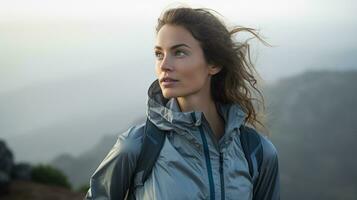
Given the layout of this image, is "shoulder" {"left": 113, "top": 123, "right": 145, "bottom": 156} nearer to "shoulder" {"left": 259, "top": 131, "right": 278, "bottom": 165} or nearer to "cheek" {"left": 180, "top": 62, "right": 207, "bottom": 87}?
"cheek" {"left": 180, "top": 62, "right": 207, "bottom": 87}

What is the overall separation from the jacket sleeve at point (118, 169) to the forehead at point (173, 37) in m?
0.52

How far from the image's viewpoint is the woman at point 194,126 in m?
2.82

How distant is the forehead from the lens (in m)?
3.07

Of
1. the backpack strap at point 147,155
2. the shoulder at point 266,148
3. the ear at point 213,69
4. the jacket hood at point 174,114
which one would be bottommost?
the shoulder at point 266,148

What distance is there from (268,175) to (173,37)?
3.35ft

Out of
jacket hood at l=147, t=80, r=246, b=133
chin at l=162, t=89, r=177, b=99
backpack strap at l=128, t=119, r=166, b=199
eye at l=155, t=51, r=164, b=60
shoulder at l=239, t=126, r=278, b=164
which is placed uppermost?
eye at l=155, t=51, r=164, b=60

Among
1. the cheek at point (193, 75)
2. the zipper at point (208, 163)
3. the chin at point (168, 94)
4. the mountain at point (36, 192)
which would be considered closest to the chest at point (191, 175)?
the zipper at point (208, 163)

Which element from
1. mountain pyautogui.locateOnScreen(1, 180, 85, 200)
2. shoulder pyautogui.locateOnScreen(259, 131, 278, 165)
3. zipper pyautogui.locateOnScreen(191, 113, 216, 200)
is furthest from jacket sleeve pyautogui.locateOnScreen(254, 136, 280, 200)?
mountain pyautogui.locateOnScreen(1, 180, 85, 200)

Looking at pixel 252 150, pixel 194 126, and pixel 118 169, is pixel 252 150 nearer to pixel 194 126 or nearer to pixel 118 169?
pixel 194 126

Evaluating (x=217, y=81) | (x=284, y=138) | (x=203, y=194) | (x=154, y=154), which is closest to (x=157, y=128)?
(x=154, y=154)

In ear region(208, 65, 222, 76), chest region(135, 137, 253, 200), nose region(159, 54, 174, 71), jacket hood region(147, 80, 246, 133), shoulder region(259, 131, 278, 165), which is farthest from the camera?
ear region(208, 65, 222, 76)

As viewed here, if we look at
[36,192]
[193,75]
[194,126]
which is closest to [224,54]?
[193,75]

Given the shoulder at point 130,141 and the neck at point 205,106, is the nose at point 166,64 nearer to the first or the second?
the neck at point 205,106

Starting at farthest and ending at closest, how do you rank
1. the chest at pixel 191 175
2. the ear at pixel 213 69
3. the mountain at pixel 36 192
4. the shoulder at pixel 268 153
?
the mountain at pixel 36 192, the ear at pixel 213 69, the shoulder at pixel 268 153, the chest at pixel 191 175
